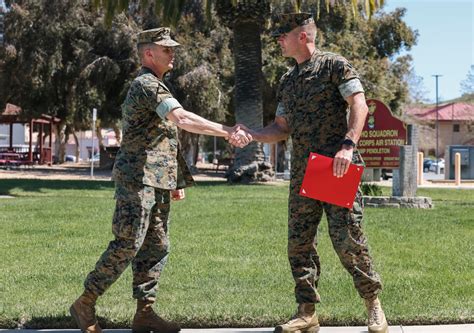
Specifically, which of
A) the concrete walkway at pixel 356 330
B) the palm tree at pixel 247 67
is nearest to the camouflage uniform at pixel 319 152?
the concrete walkway at pixel 356 330

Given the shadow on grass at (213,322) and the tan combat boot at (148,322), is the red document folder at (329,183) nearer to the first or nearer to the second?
the shadow on grass at (213,322)

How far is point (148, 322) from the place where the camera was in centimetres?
500

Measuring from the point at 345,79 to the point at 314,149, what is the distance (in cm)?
51

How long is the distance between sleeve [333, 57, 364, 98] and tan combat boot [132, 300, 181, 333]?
1.97 meters

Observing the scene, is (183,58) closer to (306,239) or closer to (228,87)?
(228,87)

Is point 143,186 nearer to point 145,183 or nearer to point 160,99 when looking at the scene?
point 145,183

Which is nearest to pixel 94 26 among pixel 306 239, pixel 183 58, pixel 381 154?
pixel 183 58

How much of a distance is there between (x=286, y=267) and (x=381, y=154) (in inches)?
339

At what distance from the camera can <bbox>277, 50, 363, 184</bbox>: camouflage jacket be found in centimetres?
483

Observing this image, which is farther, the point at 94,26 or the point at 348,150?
the point at 94,26

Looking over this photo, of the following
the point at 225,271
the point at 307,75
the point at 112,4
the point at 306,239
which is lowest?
the point at 225,271

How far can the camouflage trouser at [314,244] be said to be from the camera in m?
4.76

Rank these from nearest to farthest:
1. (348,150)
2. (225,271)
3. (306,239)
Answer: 1. (348,150)
2. (306,239)
3. (225,271)

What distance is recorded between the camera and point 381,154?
15.4 m
